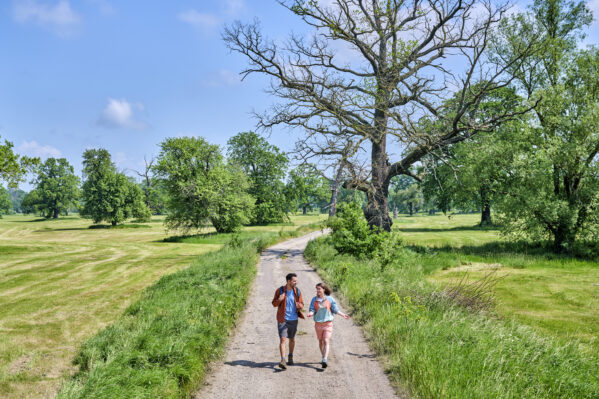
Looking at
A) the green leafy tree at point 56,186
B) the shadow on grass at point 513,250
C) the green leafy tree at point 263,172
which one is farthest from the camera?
the green leafy tree at point 56,186

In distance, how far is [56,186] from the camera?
3137 inches

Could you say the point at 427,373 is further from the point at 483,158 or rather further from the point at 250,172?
the point at 250,172

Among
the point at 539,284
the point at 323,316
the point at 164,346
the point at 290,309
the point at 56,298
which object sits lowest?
the point at 56,298

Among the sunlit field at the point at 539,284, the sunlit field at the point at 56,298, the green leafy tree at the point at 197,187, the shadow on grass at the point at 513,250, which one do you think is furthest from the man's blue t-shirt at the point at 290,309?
the green leafy tree at the point at 197,187

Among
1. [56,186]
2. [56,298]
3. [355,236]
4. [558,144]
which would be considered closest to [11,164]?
[56,298]

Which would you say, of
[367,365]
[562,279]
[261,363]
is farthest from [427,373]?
[562,279]

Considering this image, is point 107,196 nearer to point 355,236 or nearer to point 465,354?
point 355,236

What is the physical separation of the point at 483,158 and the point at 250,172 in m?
42.0

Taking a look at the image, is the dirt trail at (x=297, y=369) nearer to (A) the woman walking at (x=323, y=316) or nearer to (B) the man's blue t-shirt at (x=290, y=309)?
(A) the woman walking at (x=323, y=316)

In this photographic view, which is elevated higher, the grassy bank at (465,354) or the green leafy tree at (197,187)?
the green leafy tree at (197,187)

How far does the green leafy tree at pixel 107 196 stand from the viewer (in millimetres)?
61625

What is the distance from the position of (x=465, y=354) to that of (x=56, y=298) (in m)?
16.9

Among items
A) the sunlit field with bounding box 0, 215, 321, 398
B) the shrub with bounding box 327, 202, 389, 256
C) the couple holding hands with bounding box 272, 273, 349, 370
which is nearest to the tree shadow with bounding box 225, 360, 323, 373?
the couple holding hands with bounding box 272, 273, 349, 370

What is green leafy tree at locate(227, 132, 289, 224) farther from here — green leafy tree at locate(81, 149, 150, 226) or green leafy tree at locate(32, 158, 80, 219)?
green leafy tree at locate(32, 158, 80, 219)
